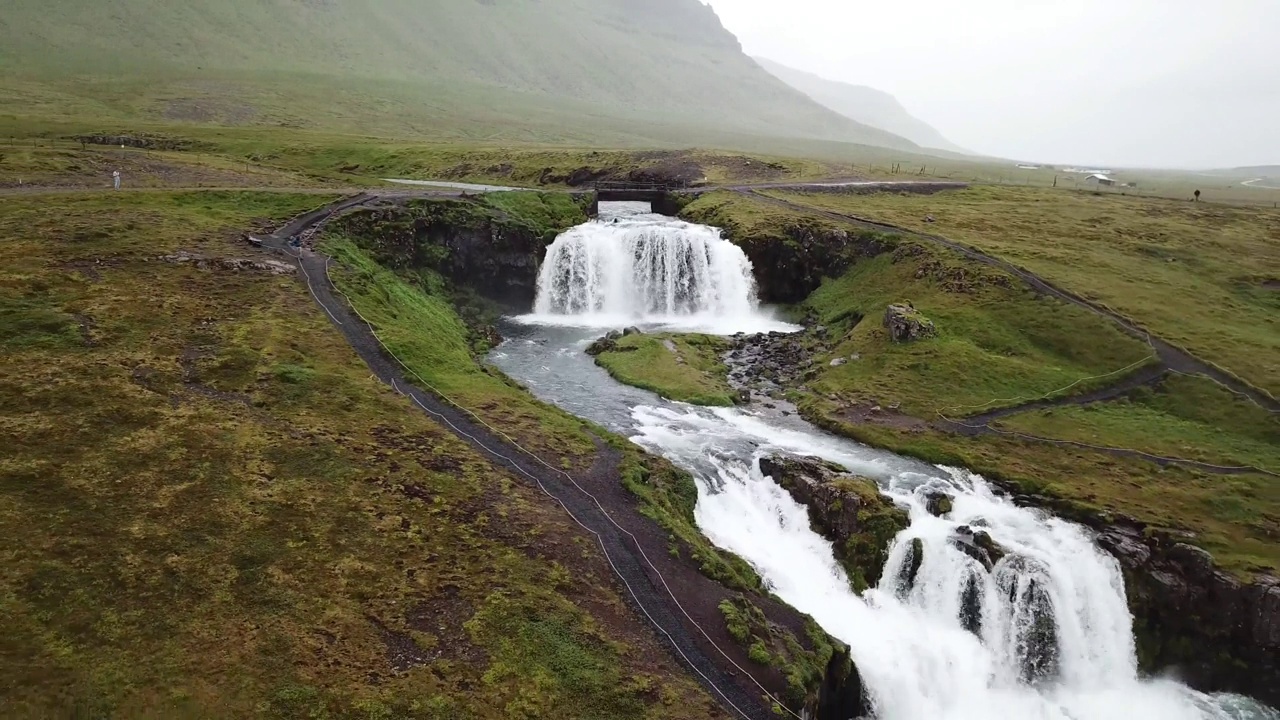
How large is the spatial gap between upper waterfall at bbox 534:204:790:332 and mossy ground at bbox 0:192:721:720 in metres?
28.2

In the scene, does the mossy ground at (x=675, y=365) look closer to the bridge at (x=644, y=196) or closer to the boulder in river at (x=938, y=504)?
the boulder in river at (x=938, y=504)

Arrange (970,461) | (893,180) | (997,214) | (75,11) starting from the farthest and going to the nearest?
(75,11)
(893,180)
(997,214)
(970,461)

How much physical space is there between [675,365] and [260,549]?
2892cm

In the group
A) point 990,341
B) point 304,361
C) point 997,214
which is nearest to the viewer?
point 304,361

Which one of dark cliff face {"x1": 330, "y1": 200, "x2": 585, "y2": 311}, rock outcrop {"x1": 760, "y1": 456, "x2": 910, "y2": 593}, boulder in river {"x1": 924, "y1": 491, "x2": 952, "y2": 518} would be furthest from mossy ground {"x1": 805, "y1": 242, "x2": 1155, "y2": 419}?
dark cliff face {"x1": 330, "y1": 200, "x2": 585, "y2": 311}

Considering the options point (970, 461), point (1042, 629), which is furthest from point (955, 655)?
point (970, 461)

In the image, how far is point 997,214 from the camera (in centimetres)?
7219

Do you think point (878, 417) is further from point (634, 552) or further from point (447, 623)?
point (447, 623)

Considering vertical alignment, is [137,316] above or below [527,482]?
above

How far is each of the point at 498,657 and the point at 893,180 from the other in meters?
90.6

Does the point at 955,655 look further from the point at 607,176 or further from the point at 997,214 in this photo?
the point at 607,176

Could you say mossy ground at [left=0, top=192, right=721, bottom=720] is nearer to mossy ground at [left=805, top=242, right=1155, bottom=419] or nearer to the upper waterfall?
mossy ground at [left=805, top=242, right=1155, bottom=419]

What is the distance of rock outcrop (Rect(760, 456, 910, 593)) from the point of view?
27.8 m

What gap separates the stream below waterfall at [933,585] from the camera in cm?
2453
